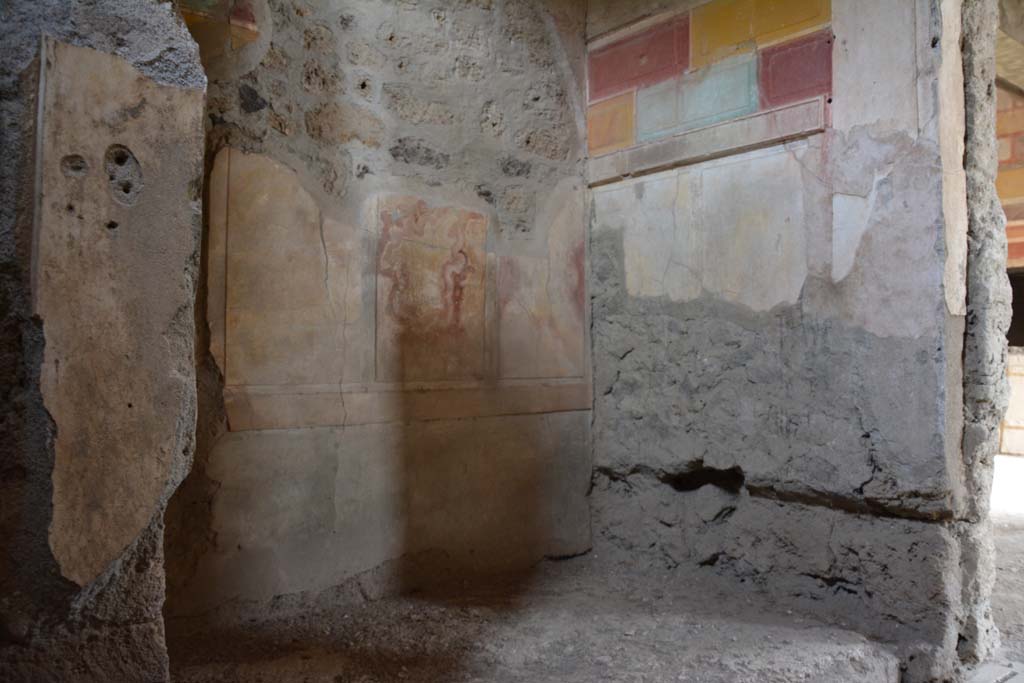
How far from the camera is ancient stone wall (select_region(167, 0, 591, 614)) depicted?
2.33 m

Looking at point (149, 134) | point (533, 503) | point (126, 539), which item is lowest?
point (533, 503)

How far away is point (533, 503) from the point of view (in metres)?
3.13

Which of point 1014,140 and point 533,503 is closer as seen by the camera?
point 533,503

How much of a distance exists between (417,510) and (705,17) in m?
2.19

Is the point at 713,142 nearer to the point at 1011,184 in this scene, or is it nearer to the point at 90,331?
the point at 90,331

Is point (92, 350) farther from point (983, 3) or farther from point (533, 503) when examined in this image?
point (983, 3)

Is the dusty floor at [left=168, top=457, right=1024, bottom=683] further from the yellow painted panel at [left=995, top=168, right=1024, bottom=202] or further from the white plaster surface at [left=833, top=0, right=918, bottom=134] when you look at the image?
the yellow painted panel at [left=995, top=168, right=1024, bottom=202]

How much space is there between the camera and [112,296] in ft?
4.62

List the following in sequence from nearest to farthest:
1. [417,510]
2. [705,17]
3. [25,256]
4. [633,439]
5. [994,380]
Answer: [25,256]
[994,380]
[417,510]
[705,17]
[633,439]

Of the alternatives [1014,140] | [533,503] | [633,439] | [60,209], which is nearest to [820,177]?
[633,439]

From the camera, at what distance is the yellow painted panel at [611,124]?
3.20 m

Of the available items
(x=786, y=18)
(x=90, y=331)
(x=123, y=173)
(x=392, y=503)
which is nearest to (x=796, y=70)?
(x=786, y=18)

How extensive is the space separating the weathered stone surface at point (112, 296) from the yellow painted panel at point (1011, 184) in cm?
675

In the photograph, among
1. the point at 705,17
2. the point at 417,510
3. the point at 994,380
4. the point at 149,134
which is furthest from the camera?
the point at 705,17
